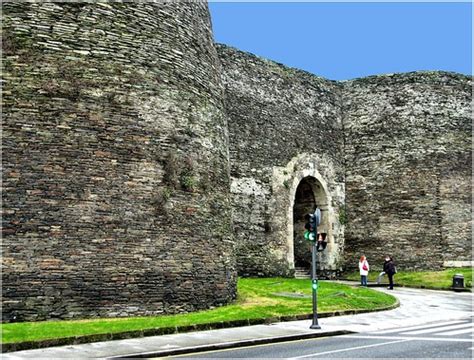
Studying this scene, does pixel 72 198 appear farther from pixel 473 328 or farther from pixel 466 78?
pixel 466 78

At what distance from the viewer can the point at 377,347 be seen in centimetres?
929

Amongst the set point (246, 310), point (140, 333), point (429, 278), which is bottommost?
point (140, 333)

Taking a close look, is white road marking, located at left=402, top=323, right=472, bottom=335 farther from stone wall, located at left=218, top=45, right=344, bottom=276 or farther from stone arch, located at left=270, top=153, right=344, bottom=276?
stone arch, located at left=270, top=153, right=344, bottom=276

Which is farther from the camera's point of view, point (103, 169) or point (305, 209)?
point (305, 209)

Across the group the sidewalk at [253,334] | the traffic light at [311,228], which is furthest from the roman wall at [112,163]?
the traffic light at [311,228]

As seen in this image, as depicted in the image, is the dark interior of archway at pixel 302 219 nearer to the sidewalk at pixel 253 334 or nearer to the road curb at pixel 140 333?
the sidewalk at pixel 253 334

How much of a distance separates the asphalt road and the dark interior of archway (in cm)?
1501

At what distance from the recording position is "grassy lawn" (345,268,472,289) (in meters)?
23.4

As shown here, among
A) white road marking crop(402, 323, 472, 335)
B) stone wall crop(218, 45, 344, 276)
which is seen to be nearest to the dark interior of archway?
stone wall crop(218, 45, 344, 276)

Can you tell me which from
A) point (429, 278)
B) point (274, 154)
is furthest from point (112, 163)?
point (429, 278)

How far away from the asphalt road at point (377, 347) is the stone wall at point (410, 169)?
15.7 metres

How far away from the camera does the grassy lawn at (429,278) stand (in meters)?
23.4

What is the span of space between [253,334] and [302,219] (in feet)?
55.3

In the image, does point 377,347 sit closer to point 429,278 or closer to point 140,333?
point 140,333
